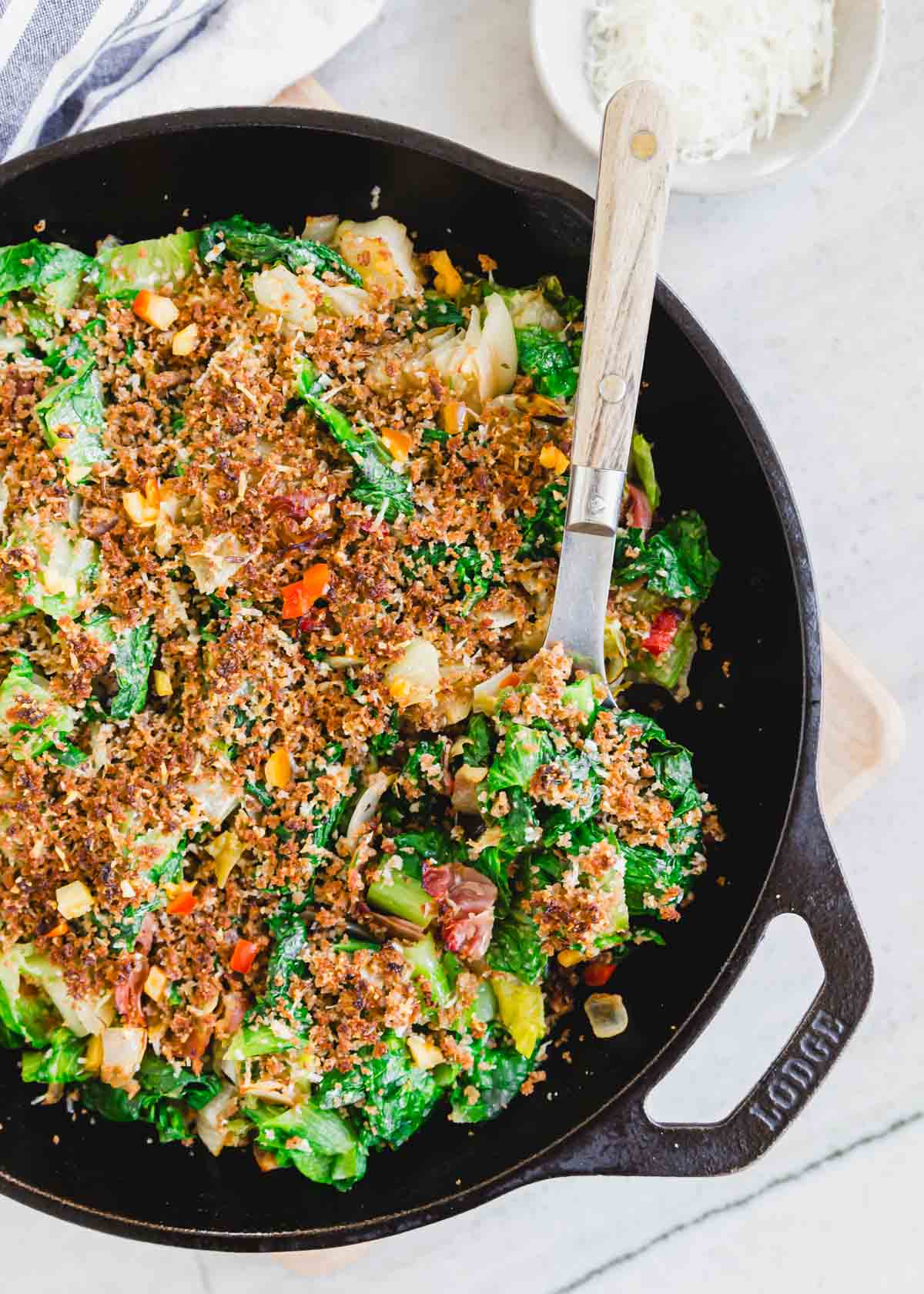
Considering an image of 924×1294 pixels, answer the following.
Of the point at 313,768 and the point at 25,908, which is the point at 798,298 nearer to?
the point at 313,768

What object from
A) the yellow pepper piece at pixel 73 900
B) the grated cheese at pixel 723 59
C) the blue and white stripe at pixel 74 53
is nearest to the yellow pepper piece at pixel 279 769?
the yellow pepper piece at pixel 73 900

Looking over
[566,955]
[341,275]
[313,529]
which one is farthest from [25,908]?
[341,275]

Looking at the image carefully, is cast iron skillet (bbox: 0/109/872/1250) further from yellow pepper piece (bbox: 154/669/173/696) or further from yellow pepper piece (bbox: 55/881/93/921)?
yellow pepper piece (bbox: 154/669/173/696)

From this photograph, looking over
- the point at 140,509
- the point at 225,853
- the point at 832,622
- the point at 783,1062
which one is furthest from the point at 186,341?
the point at 783,1062

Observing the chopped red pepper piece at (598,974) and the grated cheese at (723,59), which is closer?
the chopped red pepper piece at (598,974)

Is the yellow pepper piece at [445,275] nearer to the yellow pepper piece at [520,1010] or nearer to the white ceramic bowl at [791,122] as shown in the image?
the white ceramic bowl at [791,122]
